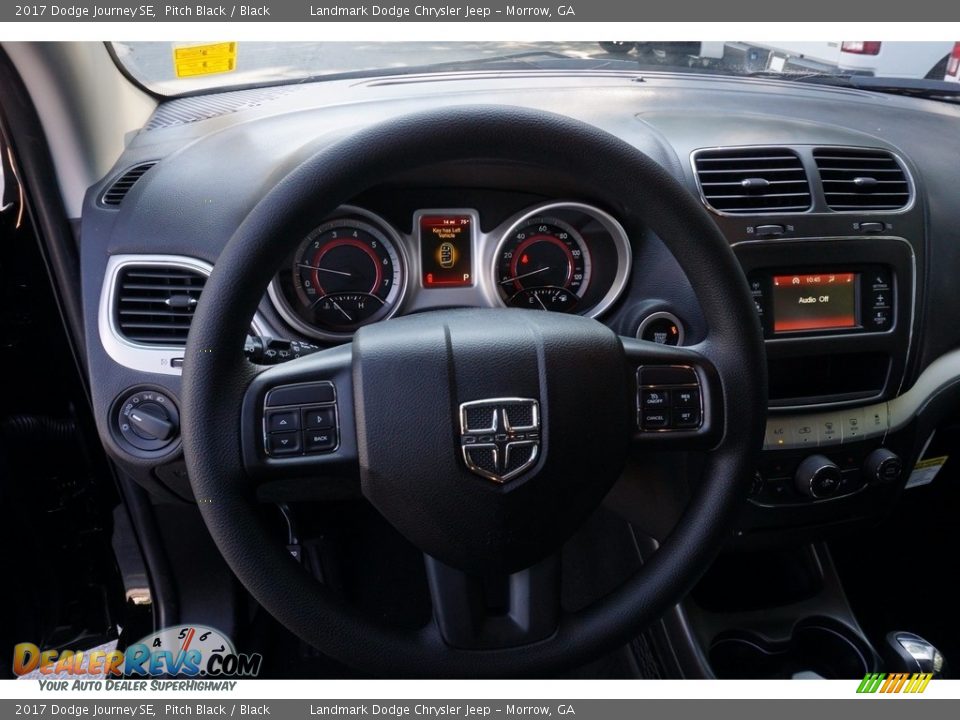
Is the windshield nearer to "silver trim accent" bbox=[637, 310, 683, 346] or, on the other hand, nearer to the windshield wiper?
the windshield wiper

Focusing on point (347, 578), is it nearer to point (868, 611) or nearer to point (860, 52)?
point (868, 611)

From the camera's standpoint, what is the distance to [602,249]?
154cm

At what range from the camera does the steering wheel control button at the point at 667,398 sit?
112cm

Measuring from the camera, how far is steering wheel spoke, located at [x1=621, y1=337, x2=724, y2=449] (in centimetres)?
112

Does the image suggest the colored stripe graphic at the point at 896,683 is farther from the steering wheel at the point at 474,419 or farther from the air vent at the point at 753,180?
the air vent at the point at 753,180

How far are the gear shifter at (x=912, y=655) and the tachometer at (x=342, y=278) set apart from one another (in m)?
1.28

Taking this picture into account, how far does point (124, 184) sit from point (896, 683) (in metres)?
1.80

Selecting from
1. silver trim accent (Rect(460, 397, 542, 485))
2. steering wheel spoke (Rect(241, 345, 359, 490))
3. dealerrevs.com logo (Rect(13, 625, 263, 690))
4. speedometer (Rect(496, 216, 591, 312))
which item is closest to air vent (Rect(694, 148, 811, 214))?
speedometer (Rect(496, 216, 591, 312))

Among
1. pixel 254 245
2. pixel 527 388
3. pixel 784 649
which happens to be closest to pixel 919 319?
pixel 784 649

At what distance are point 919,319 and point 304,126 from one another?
130 cm

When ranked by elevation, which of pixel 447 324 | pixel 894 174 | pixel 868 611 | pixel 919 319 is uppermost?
pixel 894 174

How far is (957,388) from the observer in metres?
1.77

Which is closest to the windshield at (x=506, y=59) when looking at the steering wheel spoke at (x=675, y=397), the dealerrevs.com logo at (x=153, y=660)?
the steering wheel spoke at (x=675, y=397)

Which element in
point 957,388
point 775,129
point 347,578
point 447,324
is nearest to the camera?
point 447,324
